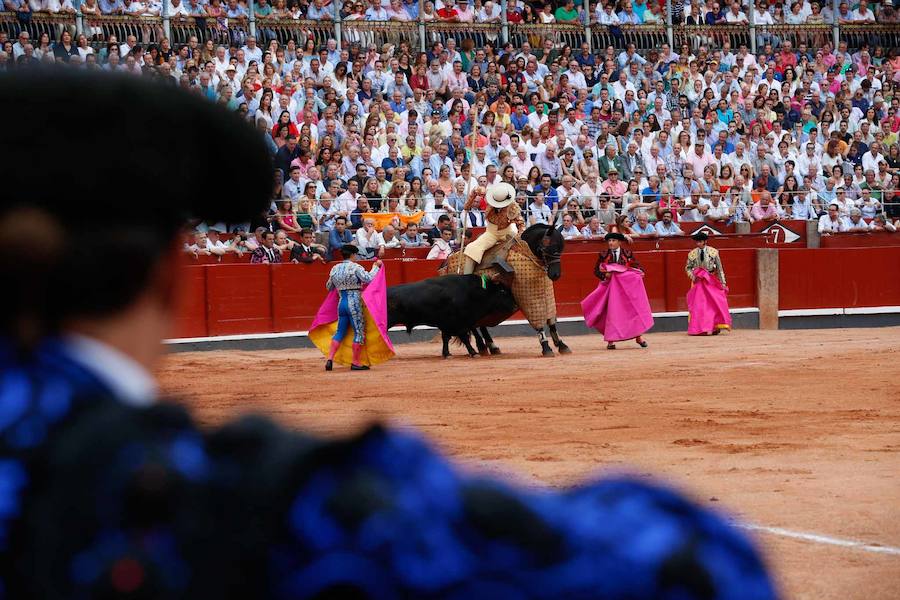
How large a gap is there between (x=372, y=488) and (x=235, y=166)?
→ 297 mm

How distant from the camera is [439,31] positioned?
73.2 ft

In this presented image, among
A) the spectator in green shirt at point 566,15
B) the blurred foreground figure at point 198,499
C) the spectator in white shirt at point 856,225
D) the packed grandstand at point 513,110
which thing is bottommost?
the blurred foreground figure at point 198,499

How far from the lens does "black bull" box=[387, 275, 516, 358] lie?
1405 centimetres

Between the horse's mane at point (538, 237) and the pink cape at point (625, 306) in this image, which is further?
the pink cape at point (625, 306)

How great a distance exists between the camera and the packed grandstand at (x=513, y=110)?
54.4 feet

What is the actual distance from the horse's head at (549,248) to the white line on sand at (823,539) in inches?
364

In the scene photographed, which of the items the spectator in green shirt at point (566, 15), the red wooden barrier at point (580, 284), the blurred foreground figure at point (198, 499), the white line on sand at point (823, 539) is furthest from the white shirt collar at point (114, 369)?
the spectator in green shirt at point (566, 15)

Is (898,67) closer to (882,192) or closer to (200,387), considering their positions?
(882,192)

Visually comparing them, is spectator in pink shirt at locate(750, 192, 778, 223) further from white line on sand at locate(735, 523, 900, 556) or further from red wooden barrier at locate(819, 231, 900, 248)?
white line on sand at locate(735, 523, 900, 556)

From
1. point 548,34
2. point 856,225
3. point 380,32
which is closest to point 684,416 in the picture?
point 856,225

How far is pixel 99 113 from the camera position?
2.74 feet

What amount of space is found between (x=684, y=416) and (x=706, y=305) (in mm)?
8964

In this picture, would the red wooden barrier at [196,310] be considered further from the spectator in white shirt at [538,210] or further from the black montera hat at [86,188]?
the black montera hat at [86,188]

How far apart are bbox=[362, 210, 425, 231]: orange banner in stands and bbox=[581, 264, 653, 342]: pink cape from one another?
2716mm
